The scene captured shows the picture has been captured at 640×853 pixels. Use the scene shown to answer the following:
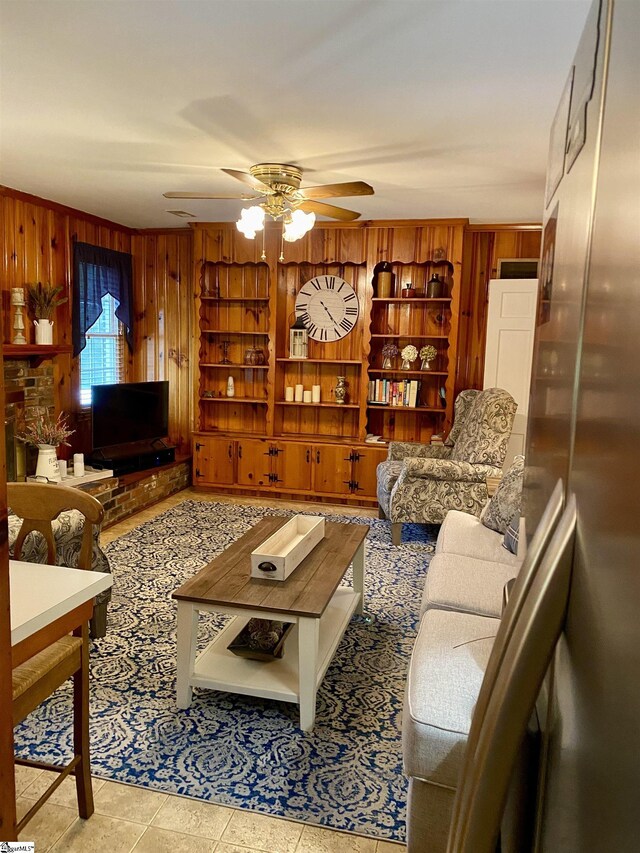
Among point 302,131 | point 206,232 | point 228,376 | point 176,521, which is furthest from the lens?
point 228,376

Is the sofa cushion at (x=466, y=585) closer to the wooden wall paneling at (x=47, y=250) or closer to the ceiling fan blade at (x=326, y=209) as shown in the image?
the ceiling fan blade at (x=326, y=209)

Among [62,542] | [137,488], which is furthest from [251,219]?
[137,488]

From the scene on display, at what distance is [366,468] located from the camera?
5.37 meters

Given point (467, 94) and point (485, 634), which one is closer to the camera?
point (485, 634)

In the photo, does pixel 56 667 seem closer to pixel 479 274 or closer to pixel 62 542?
pixel 62 542

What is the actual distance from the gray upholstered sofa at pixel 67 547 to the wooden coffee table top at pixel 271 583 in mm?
581

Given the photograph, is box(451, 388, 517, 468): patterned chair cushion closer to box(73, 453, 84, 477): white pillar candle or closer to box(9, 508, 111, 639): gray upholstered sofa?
box(9, 508, 111, 639): gray upholstered sofa

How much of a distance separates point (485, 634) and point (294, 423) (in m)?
4.07

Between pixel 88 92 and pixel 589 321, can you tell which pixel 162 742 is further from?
pixel 88 92

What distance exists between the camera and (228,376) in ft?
19.6

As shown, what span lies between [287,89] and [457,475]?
8.89ft

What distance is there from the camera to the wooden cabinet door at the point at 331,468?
5422 mm

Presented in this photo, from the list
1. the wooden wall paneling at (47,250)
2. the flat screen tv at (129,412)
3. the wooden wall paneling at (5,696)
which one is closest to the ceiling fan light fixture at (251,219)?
the wooden wall paneling at (47,250)

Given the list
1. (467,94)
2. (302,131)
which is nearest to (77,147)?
(302,131)
